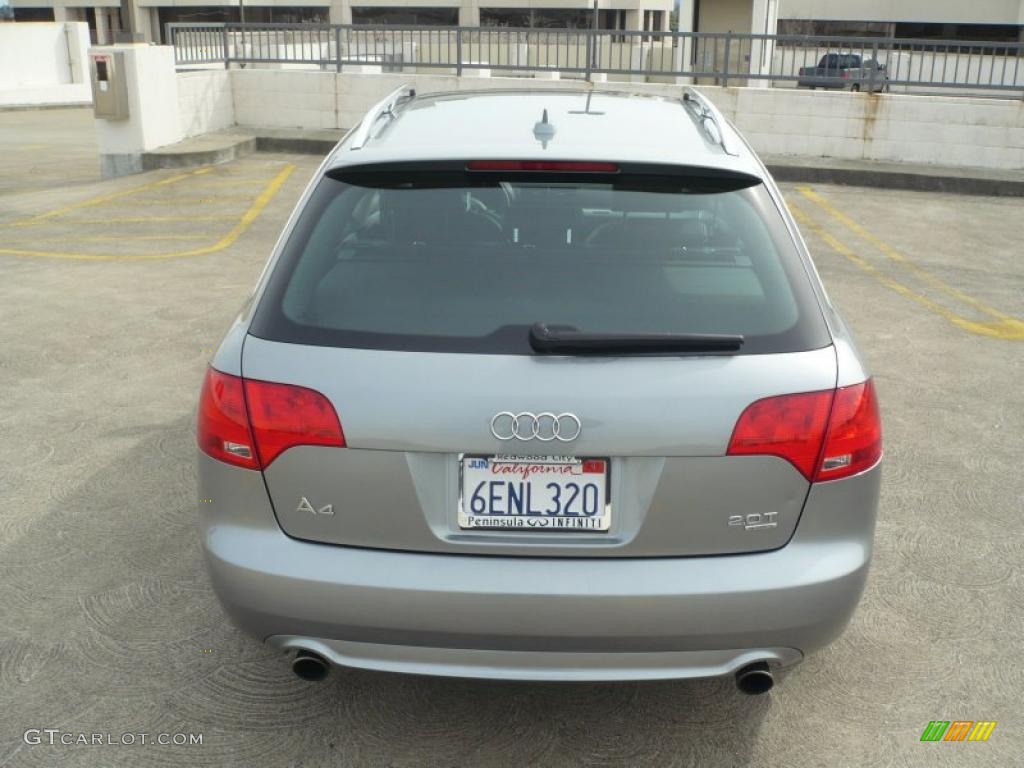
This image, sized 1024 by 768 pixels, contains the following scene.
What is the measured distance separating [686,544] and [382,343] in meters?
0.91

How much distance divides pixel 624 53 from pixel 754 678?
602 inches

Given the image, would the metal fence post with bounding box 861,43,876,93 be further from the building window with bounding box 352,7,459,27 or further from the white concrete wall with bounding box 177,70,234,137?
the building window with bounding box 352,7,459,27

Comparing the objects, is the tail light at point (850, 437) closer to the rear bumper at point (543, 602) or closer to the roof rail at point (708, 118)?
the rear bumper at point (543, 602)

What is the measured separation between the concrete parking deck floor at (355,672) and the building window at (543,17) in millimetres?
45560

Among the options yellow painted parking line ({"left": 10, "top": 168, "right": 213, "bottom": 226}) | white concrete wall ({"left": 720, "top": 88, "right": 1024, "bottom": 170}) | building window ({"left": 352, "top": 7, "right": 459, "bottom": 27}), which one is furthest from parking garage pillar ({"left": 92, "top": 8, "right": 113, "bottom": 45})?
white concrete wall ({"left": 720, "top": 88, "right": 1024, "bottom": 170})

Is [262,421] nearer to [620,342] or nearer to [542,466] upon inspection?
[542,466]

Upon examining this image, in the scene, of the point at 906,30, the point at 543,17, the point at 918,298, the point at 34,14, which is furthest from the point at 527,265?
the point at 34,14

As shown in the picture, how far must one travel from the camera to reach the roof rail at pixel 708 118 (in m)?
3.26

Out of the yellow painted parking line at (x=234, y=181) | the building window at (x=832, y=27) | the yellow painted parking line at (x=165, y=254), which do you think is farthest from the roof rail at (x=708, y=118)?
the building window at (x=832, y=27)

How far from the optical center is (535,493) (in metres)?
2.65

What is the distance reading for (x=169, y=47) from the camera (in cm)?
1535

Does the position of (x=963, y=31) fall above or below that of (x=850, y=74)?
above

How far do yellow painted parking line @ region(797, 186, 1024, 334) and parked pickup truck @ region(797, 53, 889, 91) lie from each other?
2346 mm

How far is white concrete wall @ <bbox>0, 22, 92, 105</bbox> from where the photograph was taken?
29.8 meters
